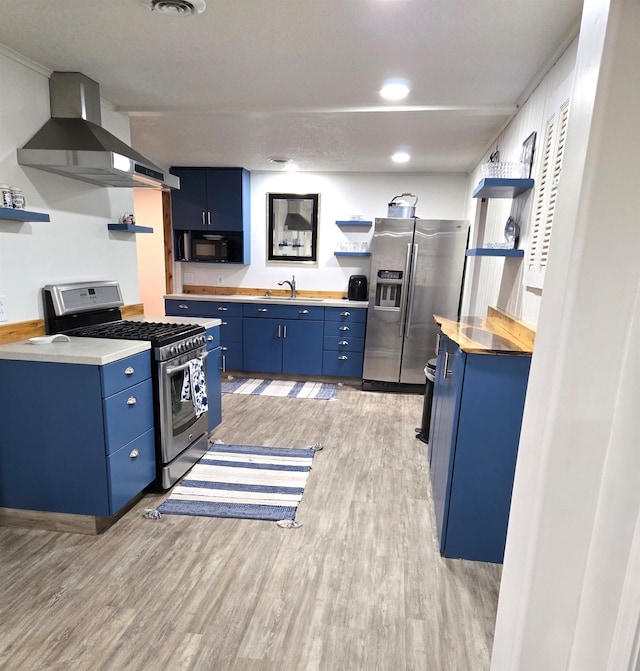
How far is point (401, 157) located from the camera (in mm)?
4098

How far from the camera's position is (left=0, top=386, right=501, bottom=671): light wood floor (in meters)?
1.48

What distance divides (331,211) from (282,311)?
1.40 meters

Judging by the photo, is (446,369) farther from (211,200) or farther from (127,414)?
(211,200)

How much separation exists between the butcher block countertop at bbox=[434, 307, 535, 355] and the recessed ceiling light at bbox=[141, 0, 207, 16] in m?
1.80

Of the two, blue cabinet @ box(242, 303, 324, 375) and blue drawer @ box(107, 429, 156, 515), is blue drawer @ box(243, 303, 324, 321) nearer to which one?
blue cabinet @ box(242, 303, 324, 375)

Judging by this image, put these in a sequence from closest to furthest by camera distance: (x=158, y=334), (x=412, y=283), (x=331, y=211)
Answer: (x=158, y=334) → (x=412, y=283) → (x=331, y=211)

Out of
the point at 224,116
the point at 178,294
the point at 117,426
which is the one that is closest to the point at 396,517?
the point at 117,426

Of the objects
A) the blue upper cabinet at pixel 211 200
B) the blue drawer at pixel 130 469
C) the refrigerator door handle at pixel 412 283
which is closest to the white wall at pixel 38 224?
the blue drawer at pixel 130 469

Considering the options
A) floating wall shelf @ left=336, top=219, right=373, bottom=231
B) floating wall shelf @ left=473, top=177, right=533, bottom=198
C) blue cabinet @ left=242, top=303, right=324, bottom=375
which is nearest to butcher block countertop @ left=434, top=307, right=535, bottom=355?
floating wall shelf @ left=473, top=177, right=533, bottom=198

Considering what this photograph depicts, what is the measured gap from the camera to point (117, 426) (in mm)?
2068

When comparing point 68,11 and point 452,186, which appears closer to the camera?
point 68,11

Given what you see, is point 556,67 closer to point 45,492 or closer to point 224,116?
point 224,116

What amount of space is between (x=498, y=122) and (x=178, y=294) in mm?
3846

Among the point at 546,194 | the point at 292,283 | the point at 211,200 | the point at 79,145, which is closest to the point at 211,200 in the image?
the point at 211,200
